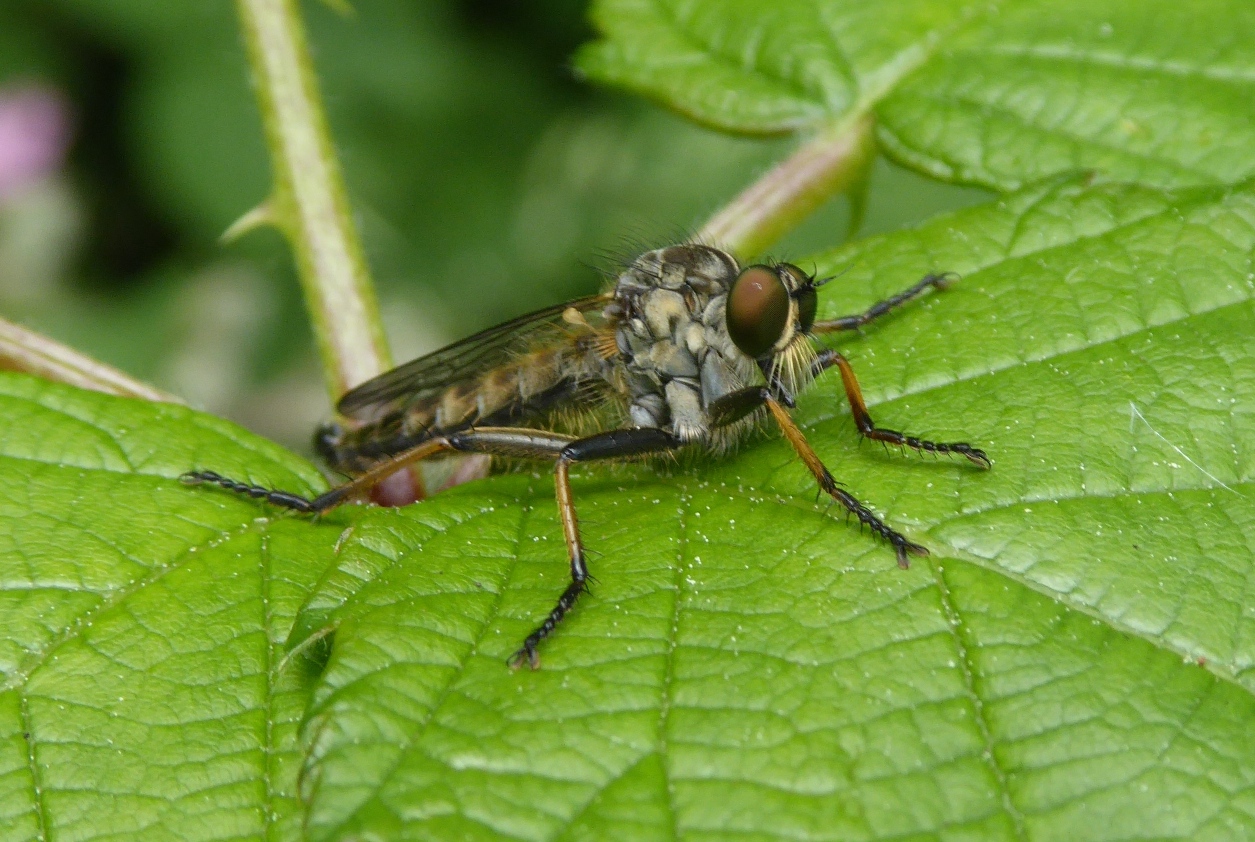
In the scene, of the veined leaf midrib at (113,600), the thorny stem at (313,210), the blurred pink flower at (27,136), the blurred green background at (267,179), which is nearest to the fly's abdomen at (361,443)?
the thorny stem at (313,210)

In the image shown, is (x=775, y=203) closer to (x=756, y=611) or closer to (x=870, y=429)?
(x=870, y=429)

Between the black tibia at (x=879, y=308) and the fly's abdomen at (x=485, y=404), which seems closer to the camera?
the black tibia at (x=879, y=308)

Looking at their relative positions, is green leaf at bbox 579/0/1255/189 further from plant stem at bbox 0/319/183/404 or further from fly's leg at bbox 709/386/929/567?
plant stem at bbox 0/319/183/404

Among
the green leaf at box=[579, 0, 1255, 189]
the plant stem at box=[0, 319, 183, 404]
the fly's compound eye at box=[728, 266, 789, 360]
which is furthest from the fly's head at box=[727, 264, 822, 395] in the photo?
the plant stem at box=[0, 319, 183, 404]

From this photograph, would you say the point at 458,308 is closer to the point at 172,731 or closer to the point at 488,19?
the point at 488,19

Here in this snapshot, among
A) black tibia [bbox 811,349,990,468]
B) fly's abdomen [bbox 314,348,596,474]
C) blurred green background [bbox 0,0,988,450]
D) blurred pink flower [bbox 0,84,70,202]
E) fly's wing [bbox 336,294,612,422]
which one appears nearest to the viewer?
black tibia [bbox 811,349,990,468]

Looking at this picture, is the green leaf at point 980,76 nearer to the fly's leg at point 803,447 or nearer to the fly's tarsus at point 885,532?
the fly's leg at point 803,447
